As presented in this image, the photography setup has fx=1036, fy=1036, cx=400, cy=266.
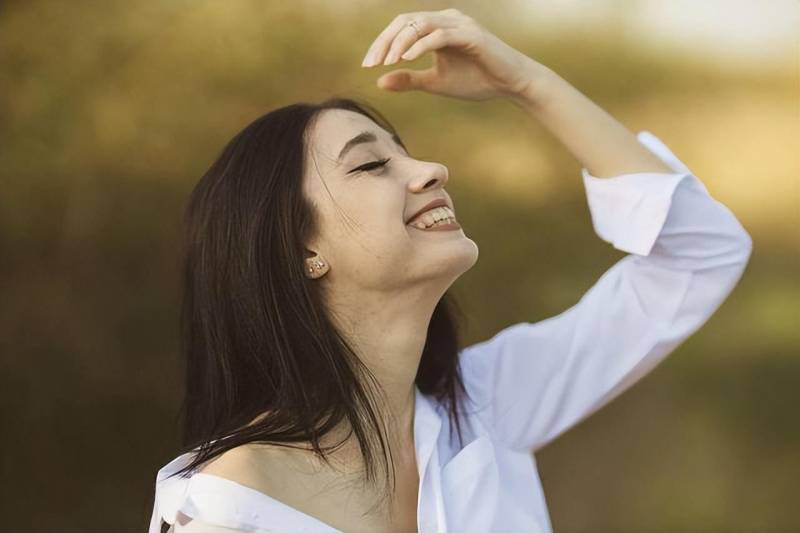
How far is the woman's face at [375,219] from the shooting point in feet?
3.29

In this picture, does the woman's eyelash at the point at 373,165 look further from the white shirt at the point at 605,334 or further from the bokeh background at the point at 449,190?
the bokeh background at the point at 449,190

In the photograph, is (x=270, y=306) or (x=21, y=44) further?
(x=21, y=44)

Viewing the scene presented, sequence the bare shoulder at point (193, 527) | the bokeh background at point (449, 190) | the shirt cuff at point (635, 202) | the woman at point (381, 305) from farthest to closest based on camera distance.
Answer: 1. the bokeh background at point (449, 190)
2. the shirt cuff at point (635, 202)
3. the woman at point (381, 305)
4. the bare shoulder at point (193, 527)

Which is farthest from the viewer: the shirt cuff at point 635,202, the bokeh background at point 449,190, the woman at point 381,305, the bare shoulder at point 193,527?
the bokeh background at point 449,190

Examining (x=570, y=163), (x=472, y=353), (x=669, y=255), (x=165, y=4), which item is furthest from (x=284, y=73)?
(x=669, y=255)

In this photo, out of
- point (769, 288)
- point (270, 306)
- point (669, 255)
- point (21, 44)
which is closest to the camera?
point (270, 306)

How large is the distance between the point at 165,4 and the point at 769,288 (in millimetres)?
1133

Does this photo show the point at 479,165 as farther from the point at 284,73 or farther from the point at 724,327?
the point at 724,327

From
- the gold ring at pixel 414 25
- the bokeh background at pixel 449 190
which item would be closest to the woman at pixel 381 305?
the gold ring at pixel 414 25

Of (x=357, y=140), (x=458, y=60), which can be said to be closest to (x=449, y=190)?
(x=458, y=60)

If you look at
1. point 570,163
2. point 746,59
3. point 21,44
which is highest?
point 21,44

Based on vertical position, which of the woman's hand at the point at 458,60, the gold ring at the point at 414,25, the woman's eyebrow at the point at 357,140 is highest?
the gold ring at the point at 414,25

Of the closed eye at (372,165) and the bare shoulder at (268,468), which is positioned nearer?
the bare shoulder at (268,468)

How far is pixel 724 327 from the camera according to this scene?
1.79 m
